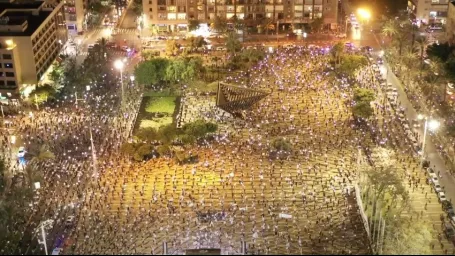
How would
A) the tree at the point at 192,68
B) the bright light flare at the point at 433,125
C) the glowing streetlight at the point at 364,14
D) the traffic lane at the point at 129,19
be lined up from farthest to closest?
the traffic lane at the point at 129,19 → the glowing streetlight at the point at 364,14 → the tree at the point at 192,68 → the bright light flare at the point at 433,125

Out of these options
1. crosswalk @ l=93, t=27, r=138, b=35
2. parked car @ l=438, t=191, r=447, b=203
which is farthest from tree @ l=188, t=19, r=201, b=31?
parked car @ l=438, t=191, r=447, b=203

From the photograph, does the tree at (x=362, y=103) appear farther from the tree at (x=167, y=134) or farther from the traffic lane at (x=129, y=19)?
the traffic lane at (x=129, y=19)

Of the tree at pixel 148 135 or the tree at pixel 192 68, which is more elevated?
the tree at pixel 192 68

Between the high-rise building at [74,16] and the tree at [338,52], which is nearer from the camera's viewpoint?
the tree at [338,52]

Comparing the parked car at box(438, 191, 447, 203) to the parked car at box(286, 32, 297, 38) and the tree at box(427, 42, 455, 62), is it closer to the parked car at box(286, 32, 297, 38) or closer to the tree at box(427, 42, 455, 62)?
the tree at box(427, 42, 455, 62)

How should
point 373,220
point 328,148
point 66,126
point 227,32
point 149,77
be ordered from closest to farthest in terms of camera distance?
point 373,220
point 328,148
point 66,126
point 149,77
point 227,32

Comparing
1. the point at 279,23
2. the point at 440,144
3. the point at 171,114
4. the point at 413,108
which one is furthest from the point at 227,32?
the point at 440,144

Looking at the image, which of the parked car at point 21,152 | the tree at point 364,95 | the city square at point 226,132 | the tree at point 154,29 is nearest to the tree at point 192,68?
the city square at point 226,132

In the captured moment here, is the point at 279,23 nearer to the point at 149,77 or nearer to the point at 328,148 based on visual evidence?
the point at 149,77
